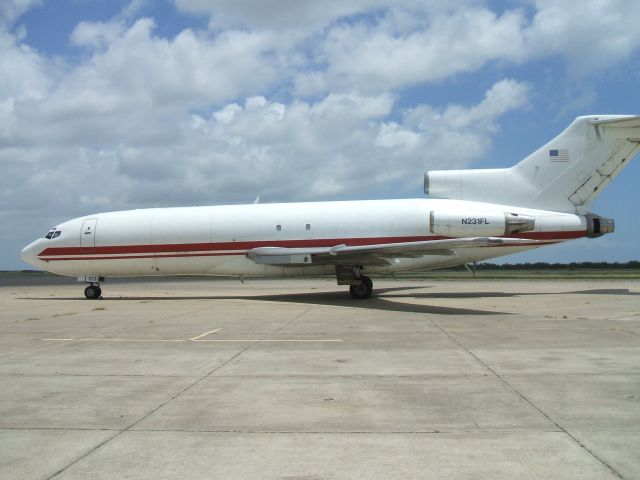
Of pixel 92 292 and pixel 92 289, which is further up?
pixel 92 289

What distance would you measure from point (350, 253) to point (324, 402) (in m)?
13.4

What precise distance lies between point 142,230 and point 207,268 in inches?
118

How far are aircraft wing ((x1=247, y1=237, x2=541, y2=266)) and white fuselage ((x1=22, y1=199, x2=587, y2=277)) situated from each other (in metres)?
0.46

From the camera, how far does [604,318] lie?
1410cm

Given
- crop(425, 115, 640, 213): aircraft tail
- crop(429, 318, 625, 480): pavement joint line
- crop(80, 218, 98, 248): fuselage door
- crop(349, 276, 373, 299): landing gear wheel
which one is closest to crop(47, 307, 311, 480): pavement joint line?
crop(429, 318, 625, 480): pavement joint line

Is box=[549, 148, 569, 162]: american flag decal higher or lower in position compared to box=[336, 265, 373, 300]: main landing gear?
higher

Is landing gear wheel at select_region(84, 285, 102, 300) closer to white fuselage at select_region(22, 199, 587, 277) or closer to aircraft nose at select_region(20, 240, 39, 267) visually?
white fuselage at select_region(22, 199, 587, 277)

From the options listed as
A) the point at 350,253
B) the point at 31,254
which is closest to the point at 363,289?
A: the point at 350,253

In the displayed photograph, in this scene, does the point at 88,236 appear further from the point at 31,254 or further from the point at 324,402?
the point at 324,402

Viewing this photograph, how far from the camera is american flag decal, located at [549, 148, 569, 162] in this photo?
71.6 ft

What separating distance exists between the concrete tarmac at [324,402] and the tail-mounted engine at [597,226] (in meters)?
9.34

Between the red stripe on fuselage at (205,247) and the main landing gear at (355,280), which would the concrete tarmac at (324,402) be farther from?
the red stripe on fuselage at (205,247)

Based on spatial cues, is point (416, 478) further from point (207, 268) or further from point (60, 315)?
point (207, 268)

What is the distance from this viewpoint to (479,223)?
67.5ft
